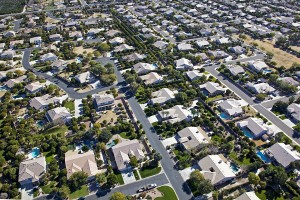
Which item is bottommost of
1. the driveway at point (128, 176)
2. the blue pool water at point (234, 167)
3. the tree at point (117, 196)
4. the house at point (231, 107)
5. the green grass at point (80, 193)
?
the green grass at point (80, 193)

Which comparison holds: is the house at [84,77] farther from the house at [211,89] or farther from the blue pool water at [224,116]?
the blue pool water at [224,116]

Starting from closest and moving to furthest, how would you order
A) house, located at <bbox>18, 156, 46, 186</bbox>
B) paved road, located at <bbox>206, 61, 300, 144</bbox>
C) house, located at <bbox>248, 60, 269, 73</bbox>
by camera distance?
house, located at <bbox>18, 156, 46, 186</bbox>, paved road, located at <bbox>206, 61, 300, 144</bbox>, house, located at <bbox>248, 60, 269, 73</bbox>

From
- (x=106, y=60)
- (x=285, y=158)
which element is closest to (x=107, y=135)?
(x=285, y=158)

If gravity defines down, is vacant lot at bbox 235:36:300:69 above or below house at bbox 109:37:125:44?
below

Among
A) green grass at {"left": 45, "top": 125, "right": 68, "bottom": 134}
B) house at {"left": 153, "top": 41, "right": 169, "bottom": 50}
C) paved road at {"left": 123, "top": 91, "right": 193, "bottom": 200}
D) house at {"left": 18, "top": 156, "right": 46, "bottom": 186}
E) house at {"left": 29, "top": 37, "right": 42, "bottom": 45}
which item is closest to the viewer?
paved road at {"left": 123, "top": 91, "right": 193, "bottom": 200}

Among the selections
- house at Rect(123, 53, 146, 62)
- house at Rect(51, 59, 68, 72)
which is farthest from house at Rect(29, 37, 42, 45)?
house at Rect(123, 53, 146, 62)

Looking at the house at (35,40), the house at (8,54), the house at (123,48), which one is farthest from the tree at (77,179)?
the house at (35,40)

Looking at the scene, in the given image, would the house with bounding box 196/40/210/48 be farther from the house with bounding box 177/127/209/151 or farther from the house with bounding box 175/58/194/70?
the house with bounding box 177/127/209/151
